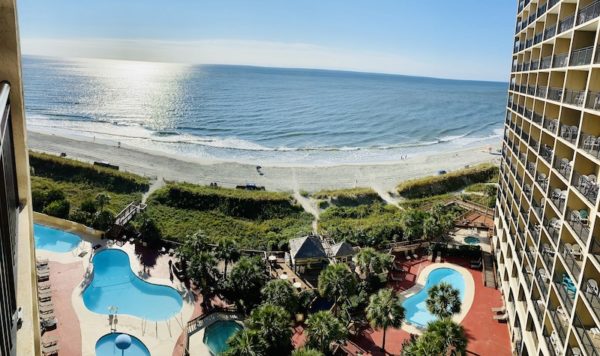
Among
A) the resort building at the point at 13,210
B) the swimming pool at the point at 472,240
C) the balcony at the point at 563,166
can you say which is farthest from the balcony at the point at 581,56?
the swimming pool at the point at 472,240

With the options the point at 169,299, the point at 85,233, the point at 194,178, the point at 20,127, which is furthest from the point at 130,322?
the point at 194,178

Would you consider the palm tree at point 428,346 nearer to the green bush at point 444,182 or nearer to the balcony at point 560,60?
the balcony at point 560,60

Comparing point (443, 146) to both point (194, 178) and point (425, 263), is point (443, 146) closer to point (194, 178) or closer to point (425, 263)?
point (194, 178)

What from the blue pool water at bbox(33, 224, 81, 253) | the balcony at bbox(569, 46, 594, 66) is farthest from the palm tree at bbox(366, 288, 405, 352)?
the blue pool water at bbox(33, 224, 81, 253)

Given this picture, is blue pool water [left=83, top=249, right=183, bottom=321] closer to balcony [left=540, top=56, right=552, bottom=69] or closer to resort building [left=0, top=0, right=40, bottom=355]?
resort building [left=0, top=0, right=40, bottom=355]

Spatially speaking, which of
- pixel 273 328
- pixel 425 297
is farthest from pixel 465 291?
pixel 273 328

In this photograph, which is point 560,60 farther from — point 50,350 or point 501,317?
point 50,350
